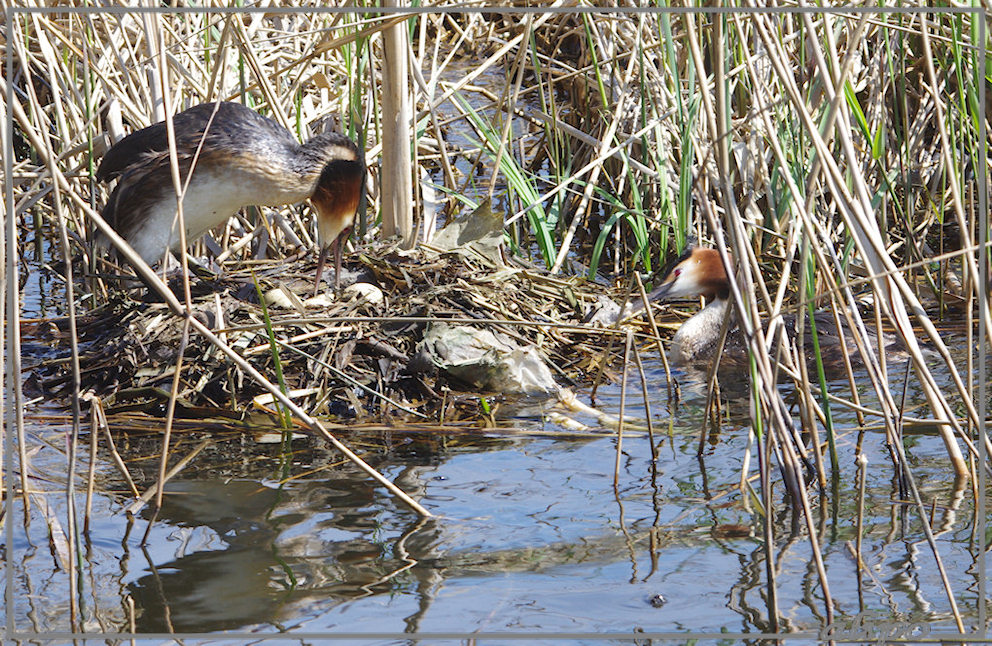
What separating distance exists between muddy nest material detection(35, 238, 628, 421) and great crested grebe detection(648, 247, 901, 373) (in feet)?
1.09

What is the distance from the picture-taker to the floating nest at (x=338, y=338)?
387 cm

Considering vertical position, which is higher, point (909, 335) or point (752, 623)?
point (909, 335)

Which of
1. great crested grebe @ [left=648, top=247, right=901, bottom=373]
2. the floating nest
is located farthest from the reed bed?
great crested grebe @ [left=648, top=247, right=901, bottom=373]

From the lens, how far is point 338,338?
4016 millimetres

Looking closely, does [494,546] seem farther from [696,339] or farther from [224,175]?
[224,175]

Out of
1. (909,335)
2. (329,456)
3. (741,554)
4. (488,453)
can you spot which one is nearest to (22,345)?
(329,456)

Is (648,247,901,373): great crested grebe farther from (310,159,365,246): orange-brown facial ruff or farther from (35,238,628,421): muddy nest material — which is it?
(310,159,365,246): orange-brown facial ruff

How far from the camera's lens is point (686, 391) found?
421cm

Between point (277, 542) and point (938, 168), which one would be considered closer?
point (277, 542)

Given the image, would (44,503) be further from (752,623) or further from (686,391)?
(686,391)

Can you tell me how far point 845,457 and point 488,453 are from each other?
104 cm

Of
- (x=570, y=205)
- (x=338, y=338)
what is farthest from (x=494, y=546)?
(x=570, y=205)

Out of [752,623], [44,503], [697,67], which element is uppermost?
[697,67]

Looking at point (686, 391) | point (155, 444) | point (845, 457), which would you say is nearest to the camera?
point (845, 457)
